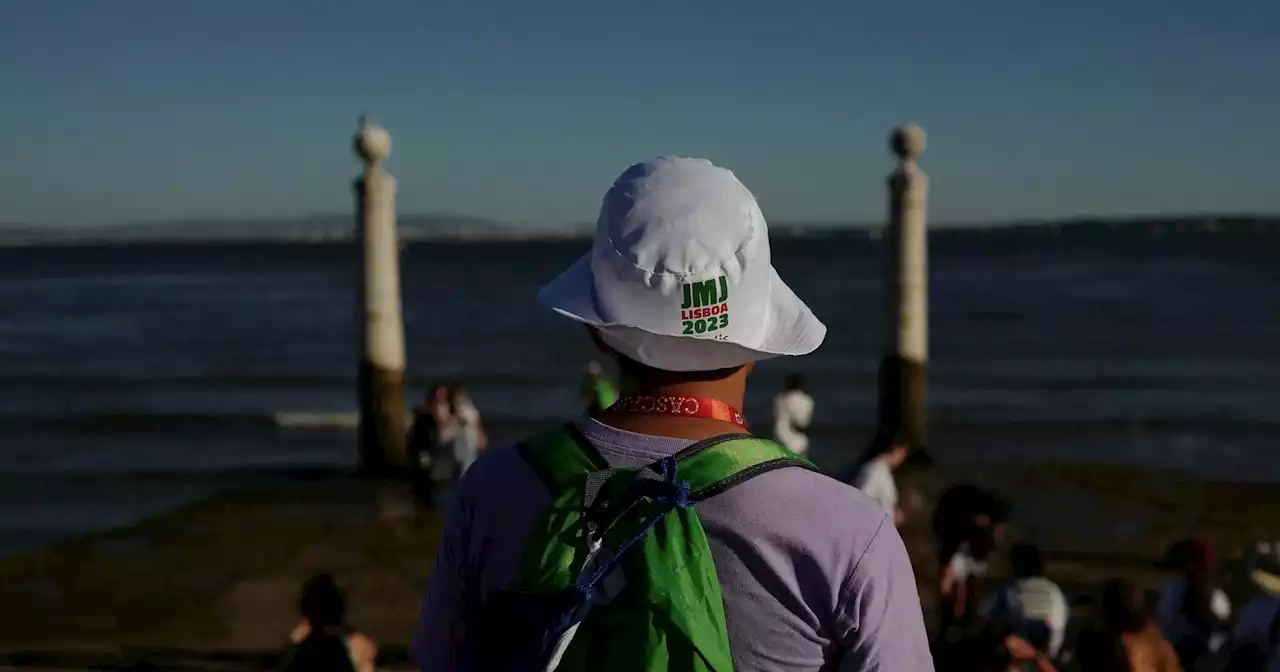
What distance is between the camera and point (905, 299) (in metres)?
14.3

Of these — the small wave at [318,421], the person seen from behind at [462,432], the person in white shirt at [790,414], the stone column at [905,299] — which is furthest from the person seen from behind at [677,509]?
the small wave at [318,421]

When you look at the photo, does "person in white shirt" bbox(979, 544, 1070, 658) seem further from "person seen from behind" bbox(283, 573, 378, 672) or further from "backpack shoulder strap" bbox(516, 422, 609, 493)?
"backpack shoulder strap" bbox(516, 422, 609, 493)

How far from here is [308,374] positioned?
107ft

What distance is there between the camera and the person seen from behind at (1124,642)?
448 centimetres

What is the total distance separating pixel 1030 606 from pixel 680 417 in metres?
4.28

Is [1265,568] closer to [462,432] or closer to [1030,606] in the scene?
[1030,606]

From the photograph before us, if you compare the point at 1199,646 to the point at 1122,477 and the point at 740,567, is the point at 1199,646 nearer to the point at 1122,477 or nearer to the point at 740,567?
the point at 740,567

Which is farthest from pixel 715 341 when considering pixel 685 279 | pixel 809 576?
pixel 809 576

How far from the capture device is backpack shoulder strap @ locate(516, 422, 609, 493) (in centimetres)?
175

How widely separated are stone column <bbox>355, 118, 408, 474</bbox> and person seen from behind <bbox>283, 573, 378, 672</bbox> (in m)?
8.88

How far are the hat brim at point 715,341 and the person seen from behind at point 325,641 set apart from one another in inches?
137

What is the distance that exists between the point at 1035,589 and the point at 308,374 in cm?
2905

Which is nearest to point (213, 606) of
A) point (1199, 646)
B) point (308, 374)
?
point (1199, 646)

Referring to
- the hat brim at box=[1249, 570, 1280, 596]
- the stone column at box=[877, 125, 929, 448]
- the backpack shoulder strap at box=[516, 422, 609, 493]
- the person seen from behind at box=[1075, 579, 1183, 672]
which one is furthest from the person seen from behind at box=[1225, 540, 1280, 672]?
the stone column at box=[877, 125, 929, 448]
